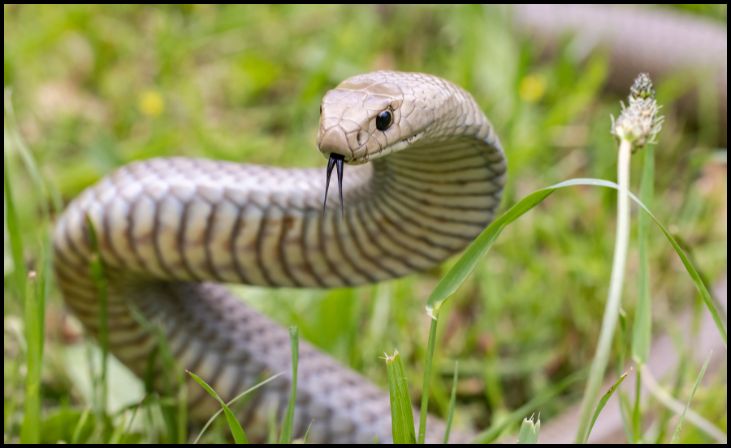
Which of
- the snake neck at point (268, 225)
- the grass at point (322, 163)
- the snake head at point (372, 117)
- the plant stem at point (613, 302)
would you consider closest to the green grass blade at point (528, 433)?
the plant stem at point (613, 302)

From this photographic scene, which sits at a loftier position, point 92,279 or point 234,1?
point 234,1

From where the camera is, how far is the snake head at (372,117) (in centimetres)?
189

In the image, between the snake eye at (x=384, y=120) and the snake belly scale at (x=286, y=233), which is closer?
the snake eye at (x=384, y=120)

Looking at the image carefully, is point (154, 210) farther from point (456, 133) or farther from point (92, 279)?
point (456, 133)

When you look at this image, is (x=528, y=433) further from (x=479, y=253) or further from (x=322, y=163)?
(x=322, y=163)

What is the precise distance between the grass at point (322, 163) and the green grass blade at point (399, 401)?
0.22 feet

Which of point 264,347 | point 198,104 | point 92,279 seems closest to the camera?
point 92,279

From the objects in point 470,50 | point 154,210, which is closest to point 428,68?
point 470,50

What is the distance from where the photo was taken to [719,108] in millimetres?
5227

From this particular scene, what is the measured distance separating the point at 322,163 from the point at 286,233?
165cm

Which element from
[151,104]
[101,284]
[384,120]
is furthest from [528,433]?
[151,104]

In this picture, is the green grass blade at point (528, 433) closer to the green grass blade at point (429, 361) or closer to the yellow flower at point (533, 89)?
the green grass blade at point (429, 361)

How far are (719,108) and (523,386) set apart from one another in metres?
2.50

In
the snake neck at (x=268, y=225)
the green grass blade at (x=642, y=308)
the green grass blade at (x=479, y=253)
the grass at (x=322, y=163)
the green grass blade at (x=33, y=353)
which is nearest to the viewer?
the green grass blade at (x=479, y=253)
